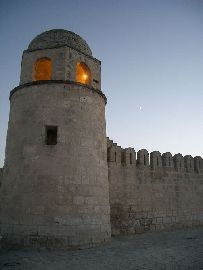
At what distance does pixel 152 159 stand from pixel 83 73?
4.67m

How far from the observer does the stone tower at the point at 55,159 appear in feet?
24.3

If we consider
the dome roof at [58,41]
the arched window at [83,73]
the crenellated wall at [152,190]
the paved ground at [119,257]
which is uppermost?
the dome roof at [58,41]

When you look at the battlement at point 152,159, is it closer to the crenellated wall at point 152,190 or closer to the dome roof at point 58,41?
the crenellated wall at point 152,190

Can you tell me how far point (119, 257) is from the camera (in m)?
6.40

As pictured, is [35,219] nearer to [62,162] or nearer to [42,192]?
[42,192]

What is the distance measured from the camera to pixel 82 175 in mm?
8008

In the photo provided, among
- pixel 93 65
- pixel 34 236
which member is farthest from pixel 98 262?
pixel 93 65

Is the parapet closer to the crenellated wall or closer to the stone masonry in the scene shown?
the crenellated wall

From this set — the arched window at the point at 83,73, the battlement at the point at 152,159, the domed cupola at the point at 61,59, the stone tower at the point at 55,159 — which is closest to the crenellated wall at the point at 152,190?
the battlement at the point at 152,159

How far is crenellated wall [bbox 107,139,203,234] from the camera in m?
9.96

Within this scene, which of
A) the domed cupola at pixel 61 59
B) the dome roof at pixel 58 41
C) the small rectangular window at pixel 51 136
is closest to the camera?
the small rectangular window at pixel 51 136

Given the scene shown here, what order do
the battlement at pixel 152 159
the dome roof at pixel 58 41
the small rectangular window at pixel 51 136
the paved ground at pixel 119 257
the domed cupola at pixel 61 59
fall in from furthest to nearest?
the battlement at pixel 152 159
the dome roof at pixel 58 41
the domed cupola at pixel 61 59
the small rectangular window at pixel 51 136
the paved ground at pixel 119 257

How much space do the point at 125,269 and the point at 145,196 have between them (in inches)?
213

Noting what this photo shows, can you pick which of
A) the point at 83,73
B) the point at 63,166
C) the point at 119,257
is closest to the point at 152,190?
the point at 63,166
